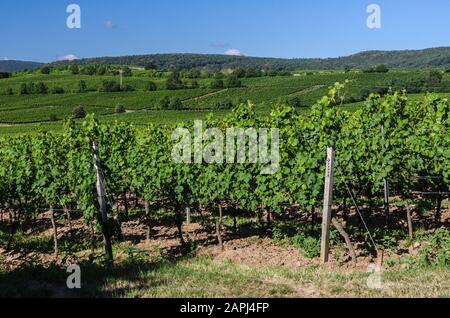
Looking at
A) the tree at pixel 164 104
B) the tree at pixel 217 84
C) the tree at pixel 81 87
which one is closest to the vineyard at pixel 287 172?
the tree at pixel 164 104

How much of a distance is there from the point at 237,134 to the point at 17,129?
169 feet

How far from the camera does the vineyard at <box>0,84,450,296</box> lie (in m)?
11.0

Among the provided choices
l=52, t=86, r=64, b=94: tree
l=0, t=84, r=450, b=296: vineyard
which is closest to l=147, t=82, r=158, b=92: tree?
l=52, t=86, r=64, b=94: tree

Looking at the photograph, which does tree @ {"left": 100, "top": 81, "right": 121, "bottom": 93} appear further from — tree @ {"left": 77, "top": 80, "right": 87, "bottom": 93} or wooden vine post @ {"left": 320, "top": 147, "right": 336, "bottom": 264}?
wooden vine post @ {"left": 320, "top": 147, "right": 336, "bottom": 264}

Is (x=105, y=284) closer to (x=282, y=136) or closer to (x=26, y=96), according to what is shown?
(x=282, y=136)

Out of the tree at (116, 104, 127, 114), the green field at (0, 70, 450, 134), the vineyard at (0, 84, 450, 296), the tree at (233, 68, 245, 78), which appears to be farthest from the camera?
the tree at (233, 68, 245, 78)

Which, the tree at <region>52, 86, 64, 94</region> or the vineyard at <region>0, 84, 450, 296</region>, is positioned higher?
the tree at <region>52, 86, 64, 94</region>

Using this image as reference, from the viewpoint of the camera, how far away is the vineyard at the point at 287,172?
11000 mm

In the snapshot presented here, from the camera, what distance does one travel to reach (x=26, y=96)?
285ft

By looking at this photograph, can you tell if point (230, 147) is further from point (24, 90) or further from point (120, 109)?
point (24, 90)

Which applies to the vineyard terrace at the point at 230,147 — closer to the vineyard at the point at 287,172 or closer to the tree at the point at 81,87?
the vineyard at the point at 287,172

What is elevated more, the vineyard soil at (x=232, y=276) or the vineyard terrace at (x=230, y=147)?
the vineyard terrace at (x=230, y=147)

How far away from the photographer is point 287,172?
11.4 metres
